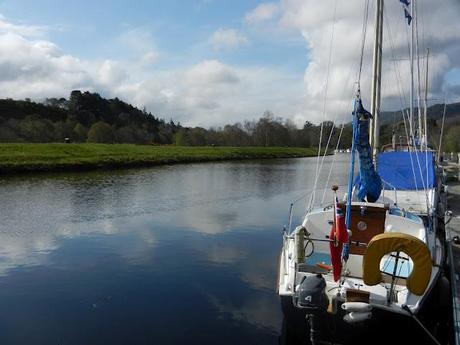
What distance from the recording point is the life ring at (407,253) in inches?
386

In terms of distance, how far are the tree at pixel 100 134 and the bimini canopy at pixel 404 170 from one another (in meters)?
89.3

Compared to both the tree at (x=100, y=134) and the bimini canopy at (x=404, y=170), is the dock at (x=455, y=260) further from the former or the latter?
the tree at (x=100, y=134)

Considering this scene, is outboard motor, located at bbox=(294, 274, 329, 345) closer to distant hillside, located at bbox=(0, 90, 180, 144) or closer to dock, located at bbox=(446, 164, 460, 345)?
dock, located at bbox=(446, 164, 460, 345)

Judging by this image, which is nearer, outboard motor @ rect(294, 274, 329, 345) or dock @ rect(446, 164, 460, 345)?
outboard motor @ rect(294, 274, 329, 345)

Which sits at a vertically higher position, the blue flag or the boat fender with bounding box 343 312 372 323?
the blue flag

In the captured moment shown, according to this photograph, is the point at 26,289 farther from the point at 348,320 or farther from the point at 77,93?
the point at 77,93

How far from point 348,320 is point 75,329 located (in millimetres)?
7021

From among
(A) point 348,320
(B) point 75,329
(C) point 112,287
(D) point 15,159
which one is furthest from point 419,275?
(D) point 15,159

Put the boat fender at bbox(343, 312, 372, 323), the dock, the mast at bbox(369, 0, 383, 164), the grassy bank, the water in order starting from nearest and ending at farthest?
1. the boat fender at bbox(343, 312, 372, 323)
2. the dock
3. the water
4. the mast at bbox(369, 0, 383, 164)
5. the grassy bank

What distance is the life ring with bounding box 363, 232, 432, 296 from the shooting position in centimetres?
980

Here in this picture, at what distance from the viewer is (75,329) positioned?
11891mm

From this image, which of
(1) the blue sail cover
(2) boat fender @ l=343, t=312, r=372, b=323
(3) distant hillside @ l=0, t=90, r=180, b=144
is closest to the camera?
(2) boat fender @ l=343, t=312, r=372, b=323

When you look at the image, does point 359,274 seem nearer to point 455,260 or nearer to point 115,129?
point 455,260

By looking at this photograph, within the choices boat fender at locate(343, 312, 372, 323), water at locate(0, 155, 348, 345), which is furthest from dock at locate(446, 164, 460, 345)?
water at locate(0, 155, 348, 345)
